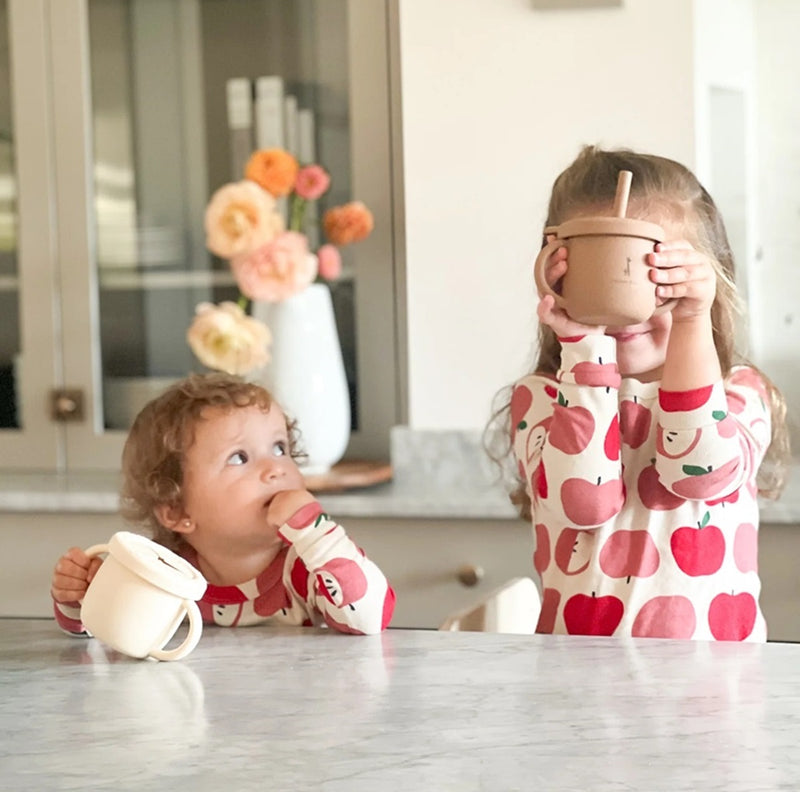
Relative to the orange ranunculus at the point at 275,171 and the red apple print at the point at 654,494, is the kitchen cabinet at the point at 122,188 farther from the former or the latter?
the red apple print at the point at 654,494

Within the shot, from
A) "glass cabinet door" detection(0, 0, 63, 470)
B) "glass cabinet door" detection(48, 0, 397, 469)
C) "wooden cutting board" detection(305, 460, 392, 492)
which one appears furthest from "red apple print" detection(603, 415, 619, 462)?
"glass cabinet door" detection(0, 0, 63, 470)

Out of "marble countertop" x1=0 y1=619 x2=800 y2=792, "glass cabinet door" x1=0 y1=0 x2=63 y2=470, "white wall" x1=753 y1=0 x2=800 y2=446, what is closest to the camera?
"marble countertop" x1=0 y1=619 x2=800 y2=792

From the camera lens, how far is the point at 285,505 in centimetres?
125

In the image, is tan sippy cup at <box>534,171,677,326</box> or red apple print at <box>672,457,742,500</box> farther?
red apple print at <box>672,457,742,500</box>

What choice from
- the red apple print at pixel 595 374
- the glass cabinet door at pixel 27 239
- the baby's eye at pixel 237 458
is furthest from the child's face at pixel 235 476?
the glass cabinet door at pixel 27 239

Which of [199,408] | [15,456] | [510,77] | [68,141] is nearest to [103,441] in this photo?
[15,456]

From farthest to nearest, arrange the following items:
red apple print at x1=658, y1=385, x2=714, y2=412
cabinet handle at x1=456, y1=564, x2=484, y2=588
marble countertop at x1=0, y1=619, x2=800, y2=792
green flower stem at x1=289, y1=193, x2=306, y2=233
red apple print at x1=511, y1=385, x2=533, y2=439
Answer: green flower stem at x1=289, y1=193, x2=306, y2=233 → cabinet handle at x1=456, y1=564, x2=484, y2=588 → red apple print at x1=511, y1=385, x2=533, y2=439 → red apple print at x1=658, y1=385, x2=714, y2=412 → marble countertop at x1=0, y1=619, x2=800, y2=792

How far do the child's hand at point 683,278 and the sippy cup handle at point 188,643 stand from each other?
47cm

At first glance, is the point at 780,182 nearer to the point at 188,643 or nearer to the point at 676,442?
→ the point at 676,442

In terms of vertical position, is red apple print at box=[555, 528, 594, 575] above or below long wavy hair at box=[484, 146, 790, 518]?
below

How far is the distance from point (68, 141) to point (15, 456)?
0.67m

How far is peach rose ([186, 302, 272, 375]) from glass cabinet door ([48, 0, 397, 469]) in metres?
0.32

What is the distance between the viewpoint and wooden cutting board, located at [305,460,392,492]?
226 centimetres

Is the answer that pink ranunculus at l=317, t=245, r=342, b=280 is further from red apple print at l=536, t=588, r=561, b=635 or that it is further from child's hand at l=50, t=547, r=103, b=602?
child's hand at l=50, t=547, r=103, b=602
